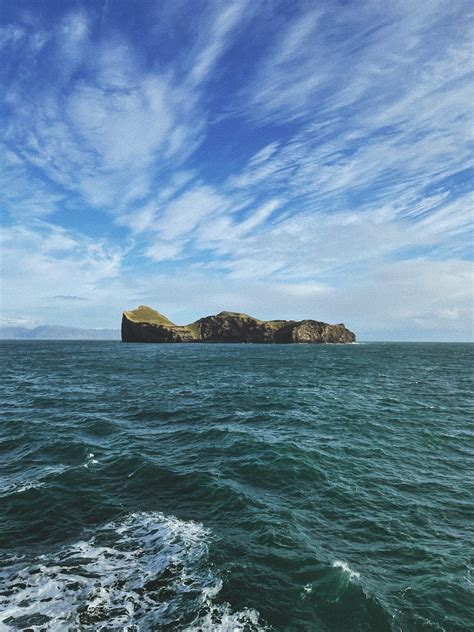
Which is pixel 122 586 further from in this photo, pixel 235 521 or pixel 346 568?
pixel 346 568

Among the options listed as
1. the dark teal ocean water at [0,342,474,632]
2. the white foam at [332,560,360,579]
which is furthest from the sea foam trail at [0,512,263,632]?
the white foam at [332,560,360,579]

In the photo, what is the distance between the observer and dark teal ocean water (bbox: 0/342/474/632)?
12047mm

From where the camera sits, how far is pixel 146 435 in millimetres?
29844

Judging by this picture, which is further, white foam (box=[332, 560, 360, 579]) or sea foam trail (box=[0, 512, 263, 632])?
white foam (box=[332, 560, 360, 579])

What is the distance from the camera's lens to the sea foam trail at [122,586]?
1134cm

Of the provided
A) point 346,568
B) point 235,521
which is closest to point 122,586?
point 235,521

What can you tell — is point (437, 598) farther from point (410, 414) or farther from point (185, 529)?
point (410, 414)

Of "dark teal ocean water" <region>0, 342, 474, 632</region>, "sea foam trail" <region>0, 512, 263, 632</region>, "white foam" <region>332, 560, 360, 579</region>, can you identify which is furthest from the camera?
"white foam" <region>332, 560, 360, 579</region>

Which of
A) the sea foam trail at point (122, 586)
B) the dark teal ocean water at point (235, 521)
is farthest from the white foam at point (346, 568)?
the sea foam trail at point (122, 586)

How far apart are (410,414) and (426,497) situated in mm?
19382

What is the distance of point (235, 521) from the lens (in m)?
17.3

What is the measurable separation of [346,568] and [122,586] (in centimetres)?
791

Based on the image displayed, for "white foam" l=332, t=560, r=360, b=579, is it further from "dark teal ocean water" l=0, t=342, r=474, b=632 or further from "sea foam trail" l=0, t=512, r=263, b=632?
"sea foam trail" l=0, t=512, r=263, b=632

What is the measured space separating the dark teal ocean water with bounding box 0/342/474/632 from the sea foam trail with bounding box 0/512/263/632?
0.05 m
